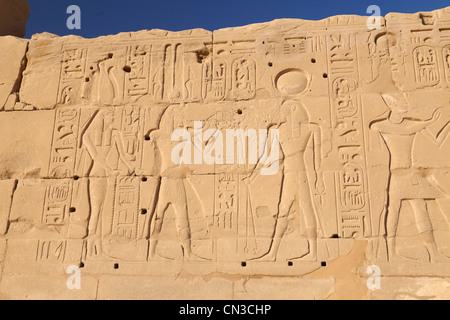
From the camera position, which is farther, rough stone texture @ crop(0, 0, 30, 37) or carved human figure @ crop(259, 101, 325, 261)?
rough stone texture @ crop(0, 0, 30, 37)

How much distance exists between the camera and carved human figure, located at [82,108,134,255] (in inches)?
191

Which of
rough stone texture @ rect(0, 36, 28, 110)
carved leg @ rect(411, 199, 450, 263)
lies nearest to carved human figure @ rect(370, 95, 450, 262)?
carved leg @ rect(411, 199, 450, 263)

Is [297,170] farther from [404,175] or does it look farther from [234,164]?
[404,175]

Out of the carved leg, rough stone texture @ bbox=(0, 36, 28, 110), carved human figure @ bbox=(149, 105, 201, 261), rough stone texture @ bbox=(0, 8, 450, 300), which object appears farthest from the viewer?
rough stone texture @ bbox=(0, 36, 28, 110)

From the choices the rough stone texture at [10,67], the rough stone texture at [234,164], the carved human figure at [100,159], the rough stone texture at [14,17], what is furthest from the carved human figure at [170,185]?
the rough stone texture at [14,17]

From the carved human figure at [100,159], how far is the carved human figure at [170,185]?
38 centimetres

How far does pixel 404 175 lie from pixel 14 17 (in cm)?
590

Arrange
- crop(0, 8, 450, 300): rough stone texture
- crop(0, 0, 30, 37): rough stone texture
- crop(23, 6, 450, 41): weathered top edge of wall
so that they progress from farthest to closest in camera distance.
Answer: crop(0, 0, 30, 37): rough stone texture < crop(23, 6, 450, 41): weathered top edge of wall < crop(0, 8, 450, 300): rough stone texture

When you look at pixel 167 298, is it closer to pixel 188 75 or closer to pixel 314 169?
pixel 314 169

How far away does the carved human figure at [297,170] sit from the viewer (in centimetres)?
459

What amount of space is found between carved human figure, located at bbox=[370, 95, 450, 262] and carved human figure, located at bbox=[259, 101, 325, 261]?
2.24 ft

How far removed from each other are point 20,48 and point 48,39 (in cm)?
37

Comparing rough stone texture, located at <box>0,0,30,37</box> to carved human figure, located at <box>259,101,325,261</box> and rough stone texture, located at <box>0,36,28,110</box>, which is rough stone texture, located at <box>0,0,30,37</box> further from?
carved human figure, located at <box>259,101,325,261</box>
